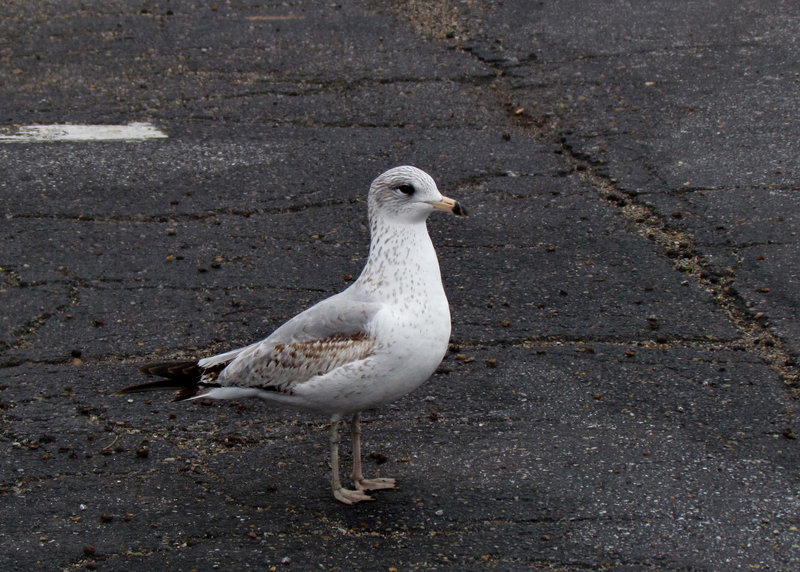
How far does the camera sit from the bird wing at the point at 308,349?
4.20 meters

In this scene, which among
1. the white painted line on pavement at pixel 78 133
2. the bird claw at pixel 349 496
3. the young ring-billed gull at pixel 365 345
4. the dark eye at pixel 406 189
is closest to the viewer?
the young ring-billed gull at pixel 365 345

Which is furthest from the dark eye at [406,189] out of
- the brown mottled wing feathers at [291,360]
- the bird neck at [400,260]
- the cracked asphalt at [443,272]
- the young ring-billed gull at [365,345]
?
the cracked asphalt at [443,272]

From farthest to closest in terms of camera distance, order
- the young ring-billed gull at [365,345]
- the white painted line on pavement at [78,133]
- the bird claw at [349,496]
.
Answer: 1. the white painted line on pavement at [78,133]
2. the bird claw at [349,496]
3. the young ring-billed gull at [365,345]

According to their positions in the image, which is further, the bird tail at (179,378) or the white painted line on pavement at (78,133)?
the white painted line on pavement at (78,133)

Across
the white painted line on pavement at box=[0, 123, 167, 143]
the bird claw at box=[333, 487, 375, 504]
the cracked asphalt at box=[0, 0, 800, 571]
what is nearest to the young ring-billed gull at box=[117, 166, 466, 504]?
the bird claw at box=[333, 487, 375, 504]

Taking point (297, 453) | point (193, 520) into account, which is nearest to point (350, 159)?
point (297, 453)

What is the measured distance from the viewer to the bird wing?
13.8ft

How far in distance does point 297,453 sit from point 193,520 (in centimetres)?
65

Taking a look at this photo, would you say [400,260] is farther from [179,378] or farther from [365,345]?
[179,378]

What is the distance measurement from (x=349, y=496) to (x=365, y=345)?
67 centimetres

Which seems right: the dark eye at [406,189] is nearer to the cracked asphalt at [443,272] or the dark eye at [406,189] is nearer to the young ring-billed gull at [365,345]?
the young ring-billed gull at [365,345]

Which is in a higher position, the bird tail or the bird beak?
the bird beak

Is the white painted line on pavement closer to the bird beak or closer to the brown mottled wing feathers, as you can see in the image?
the brown mottled wing feathers

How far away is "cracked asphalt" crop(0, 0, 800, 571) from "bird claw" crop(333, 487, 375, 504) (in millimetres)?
64
